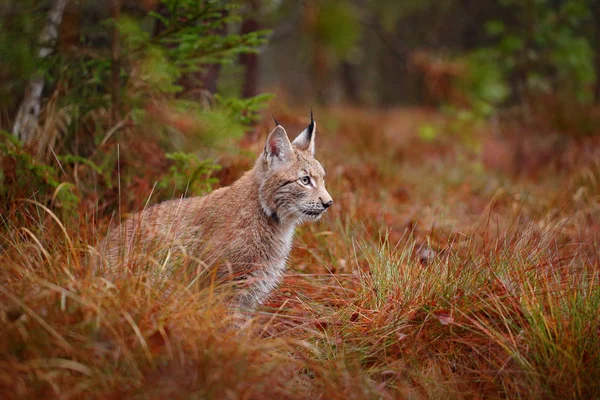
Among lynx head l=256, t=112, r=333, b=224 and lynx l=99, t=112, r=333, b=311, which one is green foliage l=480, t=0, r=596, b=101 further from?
lynx l=99, t=112, r=333, b=311

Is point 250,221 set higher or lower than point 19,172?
lower

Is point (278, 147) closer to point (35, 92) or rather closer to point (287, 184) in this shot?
point (287, 184)

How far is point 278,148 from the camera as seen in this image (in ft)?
15.6

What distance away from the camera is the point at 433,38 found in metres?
20.2

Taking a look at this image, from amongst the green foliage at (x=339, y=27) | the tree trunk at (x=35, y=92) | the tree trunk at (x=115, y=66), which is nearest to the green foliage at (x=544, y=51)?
the green foliage at (x=339, y=27)

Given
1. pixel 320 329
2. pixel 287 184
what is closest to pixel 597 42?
pixel 287 184

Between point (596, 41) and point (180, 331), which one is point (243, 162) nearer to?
point (180, 331)

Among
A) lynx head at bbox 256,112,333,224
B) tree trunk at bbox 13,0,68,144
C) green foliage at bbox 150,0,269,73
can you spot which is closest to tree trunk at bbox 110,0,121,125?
green foliage at bbox 150,0,269,73

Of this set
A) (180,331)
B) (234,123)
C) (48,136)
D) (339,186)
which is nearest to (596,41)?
(339,186)

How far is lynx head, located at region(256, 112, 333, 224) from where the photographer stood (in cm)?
462

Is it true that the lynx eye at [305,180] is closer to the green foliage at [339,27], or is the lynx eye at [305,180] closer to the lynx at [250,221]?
the lynx at [250,221]

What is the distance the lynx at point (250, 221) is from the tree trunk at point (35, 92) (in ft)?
6.07

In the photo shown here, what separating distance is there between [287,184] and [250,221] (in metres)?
0.44

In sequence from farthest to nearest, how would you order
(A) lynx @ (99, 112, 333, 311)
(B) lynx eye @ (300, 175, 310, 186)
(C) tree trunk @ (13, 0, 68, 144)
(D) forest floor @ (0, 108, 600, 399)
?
1. (C) tree trunk @ (13, 0, 68, 144)
2. (B) lynx eye @ (300, 175, 310, 186)
3. (A) lynx @ (99, 112, 333, 311)
4. (D) forest floor @ (0, 108, 600, 399)
